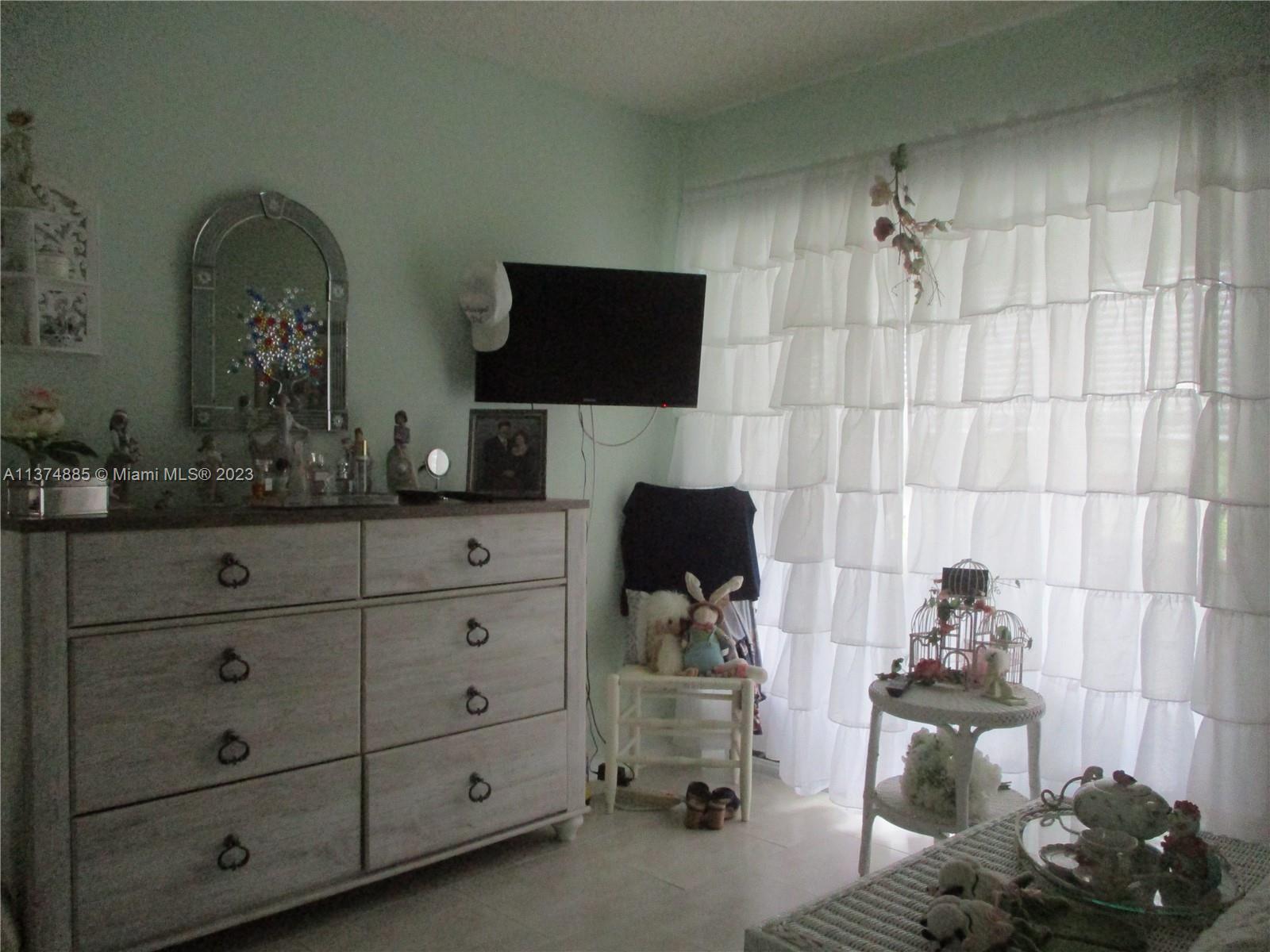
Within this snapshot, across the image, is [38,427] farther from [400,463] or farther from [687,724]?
[687,724]

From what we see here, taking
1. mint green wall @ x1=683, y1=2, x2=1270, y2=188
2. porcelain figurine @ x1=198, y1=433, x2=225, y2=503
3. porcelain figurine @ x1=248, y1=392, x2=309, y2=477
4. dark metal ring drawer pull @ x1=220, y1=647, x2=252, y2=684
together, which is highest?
mint green wall @ x1=683, y1=2, x2=1270, y2=188

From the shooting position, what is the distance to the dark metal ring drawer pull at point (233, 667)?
2.17 meters

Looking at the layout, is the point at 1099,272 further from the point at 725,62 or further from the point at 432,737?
the point at 432,737

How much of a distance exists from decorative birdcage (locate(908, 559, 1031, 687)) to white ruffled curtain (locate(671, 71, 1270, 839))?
18cm

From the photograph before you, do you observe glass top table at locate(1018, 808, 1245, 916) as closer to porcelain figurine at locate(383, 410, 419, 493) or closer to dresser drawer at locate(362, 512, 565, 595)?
dresser drawer at locate(362, 512, 565, 595)

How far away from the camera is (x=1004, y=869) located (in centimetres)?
163

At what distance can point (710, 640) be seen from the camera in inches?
126

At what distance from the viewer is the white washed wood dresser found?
78.0 inches

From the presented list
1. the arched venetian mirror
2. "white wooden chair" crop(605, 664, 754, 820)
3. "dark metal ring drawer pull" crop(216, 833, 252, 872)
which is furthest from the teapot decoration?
the arched venetian mirror

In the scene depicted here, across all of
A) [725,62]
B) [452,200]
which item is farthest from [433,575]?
[725,62]

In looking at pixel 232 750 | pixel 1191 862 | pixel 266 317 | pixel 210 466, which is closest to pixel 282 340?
pixel 266 317

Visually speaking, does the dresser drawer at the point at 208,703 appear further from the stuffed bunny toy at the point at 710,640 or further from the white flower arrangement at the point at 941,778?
the white flower arrangement at the point at 941,778

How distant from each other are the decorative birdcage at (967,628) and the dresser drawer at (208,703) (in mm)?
1537

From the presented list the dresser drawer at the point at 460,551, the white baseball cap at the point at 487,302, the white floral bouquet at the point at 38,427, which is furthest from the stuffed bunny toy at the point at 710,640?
the white floral bouquet at the point at 38,427
